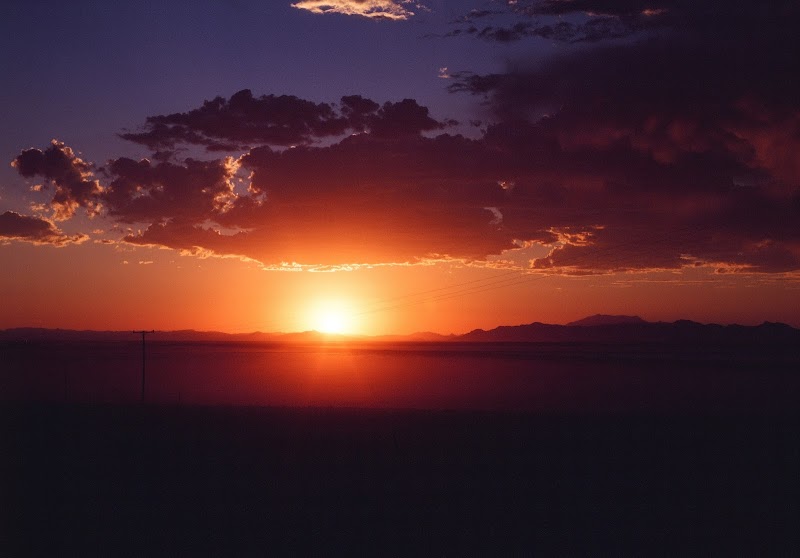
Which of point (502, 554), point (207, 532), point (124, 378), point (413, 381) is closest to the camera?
point (502, 554)

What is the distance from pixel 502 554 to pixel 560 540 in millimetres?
1671

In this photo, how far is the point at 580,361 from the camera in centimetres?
11488

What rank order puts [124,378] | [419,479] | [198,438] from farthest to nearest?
1. [124,378]
2. [198,438]
3. [419,479]

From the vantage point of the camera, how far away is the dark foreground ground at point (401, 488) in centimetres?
1584

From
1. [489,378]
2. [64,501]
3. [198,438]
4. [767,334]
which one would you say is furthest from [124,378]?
[767,334]

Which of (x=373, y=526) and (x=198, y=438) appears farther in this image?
(x=198, y=438)

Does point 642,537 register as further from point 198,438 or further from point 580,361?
point 580,361

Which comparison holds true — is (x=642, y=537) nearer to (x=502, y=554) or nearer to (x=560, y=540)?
(x=560, y=540)

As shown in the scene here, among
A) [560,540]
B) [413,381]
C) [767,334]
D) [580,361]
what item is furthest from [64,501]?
[767,334]

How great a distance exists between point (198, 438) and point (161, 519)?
10.2 metres

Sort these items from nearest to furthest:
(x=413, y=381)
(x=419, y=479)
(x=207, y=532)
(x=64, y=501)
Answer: (x=207, y=532) → (x=64, y=501) → (x=419, y=479) → (x=413, y=381)

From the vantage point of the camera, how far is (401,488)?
1988cm

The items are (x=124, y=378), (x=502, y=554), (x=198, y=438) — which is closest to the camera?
(x=502, y=554)

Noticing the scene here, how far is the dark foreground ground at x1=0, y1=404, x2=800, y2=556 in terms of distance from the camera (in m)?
15.8
